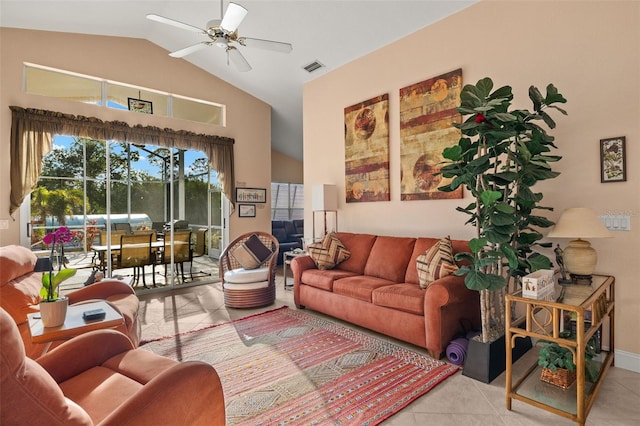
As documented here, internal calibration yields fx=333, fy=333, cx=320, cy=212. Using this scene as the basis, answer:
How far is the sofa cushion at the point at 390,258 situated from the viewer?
12.3ft

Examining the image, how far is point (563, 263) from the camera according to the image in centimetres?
263

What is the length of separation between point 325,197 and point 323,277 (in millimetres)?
1350

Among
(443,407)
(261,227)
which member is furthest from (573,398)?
(261,227)

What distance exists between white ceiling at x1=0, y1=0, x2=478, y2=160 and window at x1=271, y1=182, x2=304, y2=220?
4078mm

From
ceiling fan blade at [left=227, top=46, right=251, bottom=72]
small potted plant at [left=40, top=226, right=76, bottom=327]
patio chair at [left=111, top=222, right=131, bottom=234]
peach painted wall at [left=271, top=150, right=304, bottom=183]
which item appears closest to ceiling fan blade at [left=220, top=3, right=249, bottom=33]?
ceiling fan blade at [left=227, top=46, right=251, bottom=72]

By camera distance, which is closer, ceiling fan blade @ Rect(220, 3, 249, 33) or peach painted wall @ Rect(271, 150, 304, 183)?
ceiling fan blade @ Rect(220, 3, 249, 33)

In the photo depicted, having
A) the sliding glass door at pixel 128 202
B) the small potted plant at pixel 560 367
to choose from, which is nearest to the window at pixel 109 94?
the sliding glass door at pixel 128 202

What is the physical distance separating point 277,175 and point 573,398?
783 cm

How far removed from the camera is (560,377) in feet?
7.64

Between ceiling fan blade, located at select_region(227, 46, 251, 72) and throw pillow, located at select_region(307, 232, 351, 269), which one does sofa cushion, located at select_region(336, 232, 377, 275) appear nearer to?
throw pillow, located at select_region(307, 232, 351, 269)

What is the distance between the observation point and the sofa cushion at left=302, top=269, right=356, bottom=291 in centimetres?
388

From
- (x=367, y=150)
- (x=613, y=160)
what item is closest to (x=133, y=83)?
(x=367, y=150)

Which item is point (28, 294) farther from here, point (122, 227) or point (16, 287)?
point (122, 227)

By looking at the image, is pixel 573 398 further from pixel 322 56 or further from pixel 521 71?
pixel 322 56
